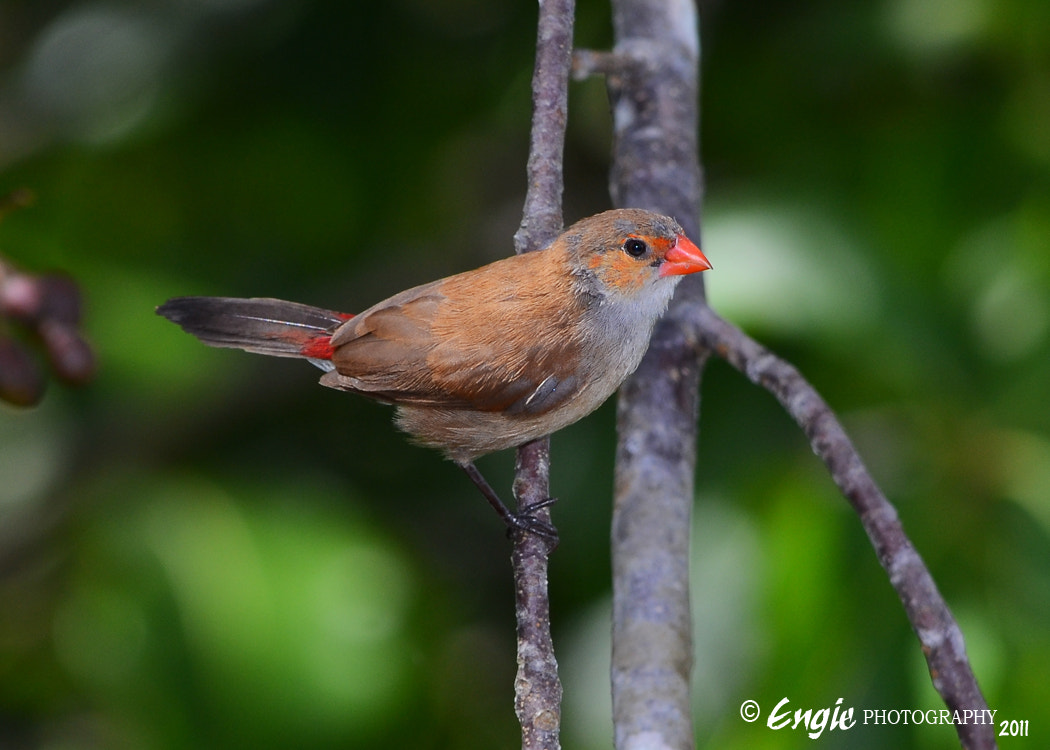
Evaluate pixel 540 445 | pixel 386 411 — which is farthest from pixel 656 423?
pixel 386 411

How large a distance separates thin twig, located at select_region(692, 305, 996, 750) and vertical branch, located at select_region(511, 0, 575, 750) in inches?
25.5

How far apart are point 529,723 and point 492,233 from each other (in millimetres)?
3097

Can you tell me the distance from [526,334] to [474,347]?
144 mm

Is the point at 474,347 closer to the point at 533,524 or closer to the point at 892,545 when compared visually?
the point at 533,524

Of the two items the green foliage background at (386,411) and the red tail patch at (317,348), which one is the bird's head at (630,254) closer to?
the green foliage background at (386,411)

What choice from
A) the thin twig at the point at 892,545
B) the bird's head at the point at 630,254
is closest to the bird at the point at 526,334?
the bird's head at the point at 630,254

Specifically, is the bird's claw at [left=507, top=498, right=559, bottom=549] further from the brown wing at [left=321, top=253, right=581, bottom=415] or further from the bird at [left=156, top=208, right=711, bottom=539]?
the brown wing at [left=321, top=253, right=581, bottom=415]

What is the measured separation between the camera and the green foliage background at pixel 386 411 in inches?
139

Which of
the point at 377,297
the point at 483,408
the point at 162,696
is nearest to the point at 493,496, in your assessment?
the point at 483,408

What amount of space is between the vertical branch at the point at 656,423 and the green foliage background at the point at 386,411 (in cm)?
52

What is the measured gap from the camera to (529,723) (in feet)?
7.34

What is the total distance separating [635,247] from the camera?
321cm

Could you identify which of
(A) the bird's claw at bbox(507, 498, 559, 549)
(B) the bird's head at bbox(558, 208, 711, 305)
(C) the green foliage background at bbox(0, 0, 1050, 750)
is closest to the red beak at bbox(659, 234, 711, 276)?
(B) the bird's head at bbox(558, 208, 711, 305)

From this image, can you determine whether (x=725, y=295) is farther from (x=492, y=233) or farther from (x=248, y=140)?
(x=248, y=140)
